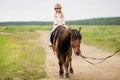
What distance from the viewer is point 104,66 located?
48.8 feet

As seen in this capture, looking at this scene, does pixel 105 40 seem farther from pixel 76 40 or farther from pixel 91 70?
pixel 76 40

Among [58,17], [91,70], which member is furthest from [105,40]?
[58,17]

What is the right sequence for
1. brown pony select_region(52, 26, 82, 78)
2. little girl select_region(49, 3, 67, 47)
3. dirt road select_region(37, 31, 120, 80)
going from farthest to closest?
1. little girl select_region(49, 3, 67, 47)
2. dirt road select_region(37, 31, 120, 80)
3. brown pony select_region(52, 26, 82, 78)

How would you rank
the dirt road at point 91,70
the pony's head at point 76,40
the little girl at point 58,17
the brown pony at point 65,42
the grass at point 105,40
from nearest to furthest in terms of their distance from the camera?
the pony's head at point 76,40, the brown pony at point 65,42, the dirt road at point 91,70, the little girl at point 58,17, the grass at point 105,40

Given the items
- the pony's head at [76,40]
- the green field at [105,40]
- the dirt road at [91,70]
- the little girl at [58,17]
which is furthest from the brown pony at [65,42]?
the green field at [105,40]

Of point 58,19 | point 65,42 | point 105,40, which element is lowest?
point 105,40

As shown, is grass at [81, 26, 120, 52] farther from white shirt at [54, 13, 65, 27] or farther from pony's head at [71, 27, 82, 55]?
pony's head at [71, 27, 82, 55]

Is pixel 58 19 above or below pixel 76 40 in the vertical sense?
above

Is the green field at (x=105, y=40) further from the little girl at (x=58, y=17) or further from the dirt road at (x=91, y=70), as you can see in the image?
the little girl at (x=58, y=17)

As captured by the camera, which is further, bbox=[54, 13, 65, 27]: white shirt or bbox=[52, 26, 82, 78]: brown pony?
bbox=[54, 13, 65, 27]: white shirt

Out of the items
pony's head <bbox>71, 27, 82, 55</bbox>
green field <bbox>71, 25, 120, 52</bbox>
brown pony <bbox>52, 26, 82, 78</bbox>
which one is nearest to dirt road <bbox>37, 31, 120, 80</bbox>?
brown pony <bbox>52, 26, 82, 78</bbox>

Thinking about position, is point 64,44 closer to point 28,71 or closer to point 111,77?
point 111,77

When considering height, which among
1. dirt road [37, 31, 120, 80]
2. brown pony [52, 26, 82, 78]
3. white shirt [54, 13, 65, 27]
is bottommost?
dirt road [37, 31, 120, 80]

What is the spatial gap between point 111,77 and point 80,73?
1.49 metres
